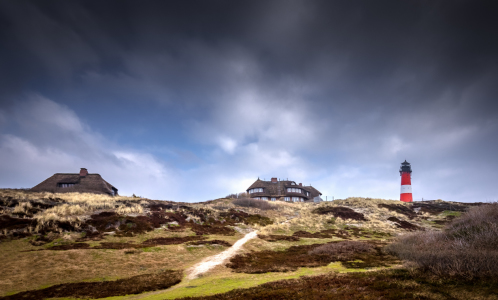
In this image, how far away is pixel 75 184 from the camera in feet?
205

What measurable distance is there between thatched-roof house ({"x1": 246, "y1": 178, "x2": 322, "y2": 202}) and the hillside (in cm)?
4036

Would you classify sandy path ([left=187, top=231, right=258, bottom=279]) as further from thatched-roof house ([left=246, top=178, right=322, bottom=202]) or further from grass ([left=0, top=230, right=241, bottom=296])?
thatched-roof house ([left=246, top=178, right=322, bottom=202])

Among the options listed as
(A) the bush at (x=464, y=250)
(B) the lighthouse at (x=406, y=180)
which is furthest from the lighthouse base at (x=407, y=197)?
(A) the bush at (x=464, y=250)

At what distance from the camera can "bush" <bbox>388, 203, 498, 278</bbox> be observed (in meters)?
10.6

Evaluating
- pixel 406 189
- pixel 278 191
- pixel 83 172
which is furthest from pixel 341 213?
pixel 83 172

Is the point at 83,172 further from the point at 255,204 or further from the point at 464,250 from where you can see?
the point at 464,250

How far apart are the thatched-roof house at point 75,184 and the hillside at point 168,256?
29.3m

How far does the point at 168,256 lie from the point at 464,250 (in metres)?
21.6

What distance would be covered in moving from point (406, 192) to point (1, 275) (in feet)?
321

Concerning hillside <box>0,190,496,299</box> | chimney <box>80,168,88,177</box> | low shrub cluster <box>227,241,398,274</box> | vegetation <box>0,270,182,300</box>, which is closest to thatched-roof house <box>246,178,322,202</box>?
hillside <box>0,190,496,299</box>

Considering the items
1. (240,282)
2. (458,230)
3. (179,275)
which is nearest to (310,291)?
(240,282)

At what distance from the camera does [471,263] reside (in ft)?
35.7

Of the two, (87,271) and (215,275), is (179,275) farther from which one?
(87,271)

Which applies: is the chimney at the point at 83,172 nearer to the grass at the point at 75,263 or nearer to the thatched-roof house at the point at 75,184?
the thatched-roof house at the point at 75,184
